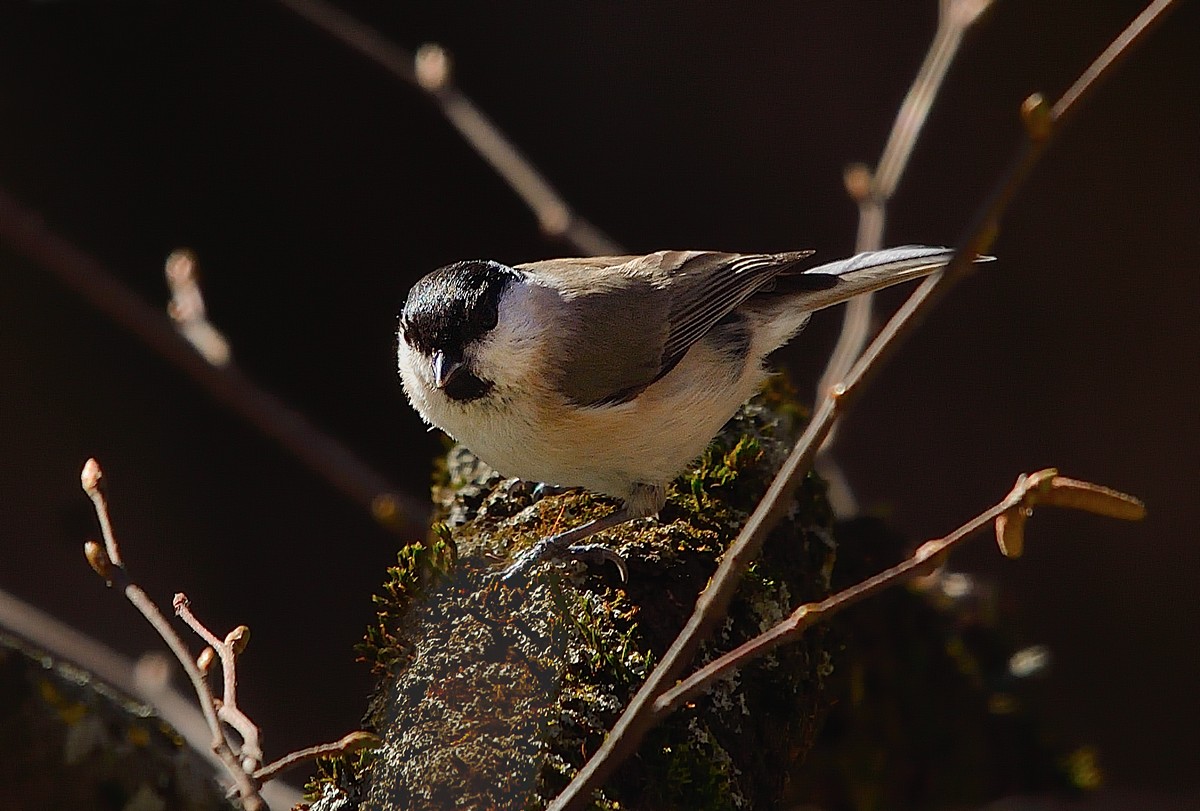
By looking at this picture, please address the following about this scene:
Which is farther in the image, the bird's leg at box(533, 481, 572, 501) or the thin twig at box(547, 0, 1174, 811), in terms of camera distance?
the bird's leg at box(533, 481, 572, 501)

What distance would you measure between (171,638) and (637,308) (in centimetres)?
167

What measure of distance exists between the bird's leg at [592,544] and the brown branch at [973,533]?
846 mm

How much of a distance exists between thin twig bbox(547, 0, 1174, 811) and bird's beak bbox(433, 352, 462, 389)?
52.5 inches

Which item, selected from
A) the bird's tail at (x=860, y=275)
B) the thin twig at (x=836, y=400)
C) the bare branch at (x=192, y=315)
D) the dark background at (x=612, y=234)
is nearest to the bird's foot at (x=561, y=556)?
the thin twig at (x=836, y=400)

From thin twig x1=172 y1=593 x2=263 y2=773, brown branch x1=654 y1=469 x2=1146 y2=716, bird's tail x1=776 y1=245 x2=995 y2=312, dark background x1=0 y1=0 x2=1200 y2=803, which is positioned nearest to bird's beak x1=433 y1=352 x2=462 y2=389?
thin twig x1=172 y1=593 x2=263 y2=773

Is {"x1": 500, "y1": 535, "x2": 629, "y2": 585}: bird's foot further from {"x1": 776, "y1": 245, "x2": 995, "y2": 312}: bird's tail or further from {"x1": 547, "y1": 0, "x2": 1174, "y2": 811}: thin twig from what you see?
{"x1": 776, "y1": 245, "x2": 995, "y2": 312}: bird's tail

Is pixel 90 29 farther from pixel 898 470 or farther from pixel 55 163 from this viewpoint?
pixel 898 470

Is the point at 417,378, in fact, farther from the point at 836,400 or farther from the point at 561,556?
the point at 836,400

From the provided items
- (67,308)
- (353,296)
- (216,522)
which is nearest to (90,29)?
(67,308)

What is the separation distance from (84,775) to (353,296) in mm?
4839

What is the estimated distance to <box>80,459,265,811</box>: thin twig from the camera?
1.53 metres

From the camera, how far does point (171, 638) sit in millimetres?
1633

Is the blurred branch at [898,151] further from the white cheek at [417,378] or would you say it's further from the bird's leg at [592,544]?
the white cheek at [417,378]

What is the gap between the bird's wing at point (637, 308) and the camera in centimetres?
283
